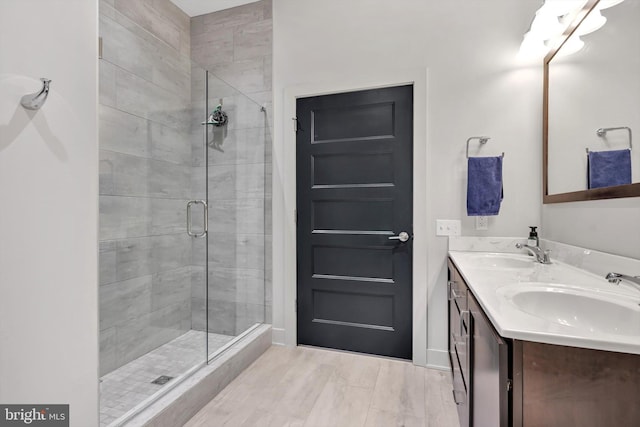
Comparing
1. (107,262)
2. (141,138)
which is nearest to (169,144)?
(141,138)

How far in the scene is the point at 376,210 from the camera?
238 cm

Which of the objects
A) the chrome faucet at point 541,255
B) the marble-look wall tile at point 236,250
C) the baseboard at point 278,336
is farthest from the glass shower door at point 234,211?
the chrome faucet at point 541,255

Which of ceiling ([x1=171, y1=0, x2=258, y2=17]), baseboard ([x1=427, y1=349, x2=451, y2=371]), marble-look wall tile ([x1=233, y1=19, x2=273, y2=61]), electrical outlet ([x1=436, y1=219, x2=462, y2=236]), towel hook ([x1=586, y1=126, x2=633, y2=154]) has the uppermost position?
ceiling ([x1=171, y1=0, x2=258, y2=17])

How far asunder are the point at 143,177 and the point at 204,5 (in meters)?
1.65

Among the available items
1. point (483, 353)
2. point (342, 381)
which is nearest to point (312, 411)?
point (342, 381)

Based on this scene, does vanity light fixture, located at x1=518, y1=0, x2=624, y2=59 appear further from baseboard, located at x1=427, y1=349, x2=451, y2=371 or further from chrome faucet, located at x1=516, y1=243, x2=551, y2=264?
baseboard, located at x1=427, y1=349, x2=451, y2=371

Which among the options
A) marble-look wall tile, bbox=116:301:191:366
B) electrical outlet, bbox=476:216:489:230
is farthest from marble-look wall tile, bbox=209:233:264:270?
electrical outlet, bbox=476:216:489:230

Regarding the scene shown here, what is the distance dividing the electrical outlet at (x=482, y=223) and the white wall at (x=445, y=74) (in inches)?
1.5

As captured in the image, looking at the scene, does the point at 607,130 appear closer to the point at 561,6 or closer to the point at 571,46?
the point at 571,46

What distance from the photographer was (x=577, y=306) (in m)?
1.06

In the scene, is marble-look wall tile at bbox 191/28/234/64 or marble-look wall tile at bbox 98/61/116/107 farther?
marble-look wall tile at bbox 191/28/234/64

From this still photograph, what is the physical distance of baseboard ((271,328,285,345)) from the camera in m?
2.62

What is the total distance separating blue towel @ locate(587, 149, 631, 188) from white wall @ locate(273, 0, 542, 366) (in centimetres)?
63

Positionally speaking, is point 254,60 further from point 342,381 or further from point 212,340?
point 342,381
